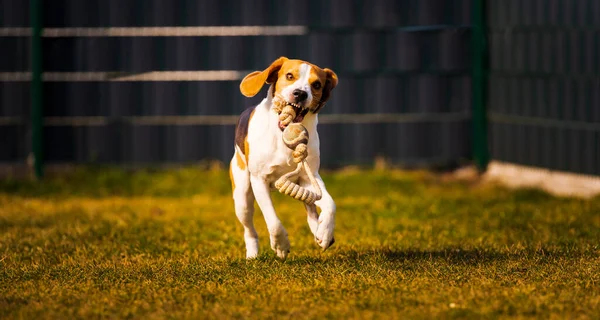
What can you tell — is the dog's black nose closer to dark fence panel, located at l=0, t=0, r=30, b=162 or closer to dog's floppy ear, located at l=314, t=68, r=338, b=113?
dog's floppy ear, located at l=314, t=68, r=338, b=113

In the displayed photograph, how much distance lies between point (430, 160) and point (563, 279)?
20.6ft

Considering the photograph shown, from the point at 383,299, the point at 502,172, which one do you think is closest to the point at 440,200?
the point at 502,172

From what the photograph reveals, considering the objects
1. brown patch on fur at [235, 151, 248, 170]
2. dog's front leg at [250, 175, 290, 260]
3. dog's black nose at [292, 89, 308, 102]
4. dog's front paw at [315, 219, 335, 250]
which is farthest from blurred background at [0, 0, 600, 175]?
dog's front paw at [315, 219, 335, 250]

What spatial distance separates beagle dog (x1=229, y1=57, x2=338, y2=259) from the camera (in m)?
6.32

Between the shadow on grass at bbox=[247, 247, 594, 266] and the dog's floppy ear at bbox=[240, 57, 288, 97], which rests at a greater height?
the dog's floppy ear at bbox=[240, 57, 288, 97]

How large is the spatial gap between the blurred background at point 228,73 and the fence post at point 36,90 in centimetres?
1

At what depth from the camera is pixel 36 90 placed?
11.8 metres

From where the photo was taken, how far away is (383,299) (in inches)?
218

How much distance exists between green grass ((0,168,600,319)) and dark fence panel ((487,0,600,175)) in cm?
58

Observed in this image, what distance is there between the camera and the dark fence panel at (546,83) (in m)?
10.4

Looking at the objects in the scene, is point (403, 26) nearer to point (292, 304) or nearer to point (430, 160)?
point (430, 160)

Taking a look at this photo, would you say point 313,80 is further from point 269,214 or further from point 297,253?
point 297,253

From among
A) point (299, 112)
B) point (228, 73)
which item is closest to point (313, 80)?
point (299, 112)

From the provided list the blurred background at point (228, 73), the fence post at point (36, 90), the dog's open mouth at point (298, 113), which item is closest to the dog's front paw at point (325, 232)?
the dog's open mouth at point (298, 113)
